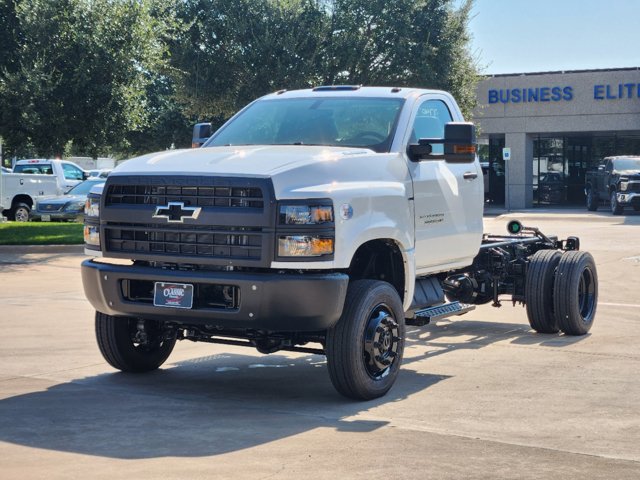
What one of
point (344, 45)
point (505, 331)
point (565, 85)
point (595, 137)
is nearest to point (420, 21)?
point (344, 45)

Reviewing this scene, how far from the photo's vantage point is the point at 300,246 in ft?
22.9

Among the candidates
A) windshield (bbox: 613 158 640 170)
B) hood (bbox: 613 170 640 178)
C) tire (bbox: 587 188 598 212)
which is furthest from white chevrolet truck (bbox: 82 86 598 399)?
tire (bbox: 587 188 598 212)

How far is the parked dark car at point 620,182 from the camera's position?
120 ft

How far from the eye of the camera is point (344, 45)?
32.4 meters

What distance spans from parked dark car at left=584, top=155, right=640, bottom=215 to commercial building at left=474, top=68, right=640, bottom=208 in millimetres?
5494

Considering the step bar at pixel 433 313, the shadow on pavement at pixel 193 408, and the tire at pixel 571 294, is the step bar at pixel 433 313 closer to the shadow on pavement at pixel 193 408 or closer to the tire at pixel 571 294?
the shadow on pavement at pixel 193 408

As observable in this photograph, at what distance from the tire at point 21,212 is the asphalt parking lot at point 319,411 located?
2145 centimetres

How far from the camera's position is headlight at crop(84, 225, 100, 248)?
7777 millimetres

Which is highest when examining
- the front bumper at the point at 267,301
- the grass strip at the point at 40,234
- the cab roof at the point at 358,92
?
the cab roof at the point at 358,92

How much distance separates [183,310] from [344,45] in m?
26.0

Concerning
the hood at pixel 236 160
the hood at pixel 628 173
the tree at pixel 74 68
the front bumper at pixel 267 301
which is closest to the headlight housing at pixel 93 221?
the hood at pixel 236 160

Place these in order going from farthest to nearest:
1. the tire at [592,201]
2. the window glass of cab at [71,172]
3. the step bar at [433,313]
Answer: the tire at [592,201]
the window glass of cab at [71,172]
the step bar at [433,313]

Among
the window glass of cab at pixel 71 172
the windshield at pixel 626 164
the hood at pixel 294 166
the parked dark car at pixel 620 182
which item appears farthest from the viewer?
the windshield at pixel 626 164

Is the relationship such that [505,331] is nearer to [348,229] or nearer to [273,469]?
[348,229]
